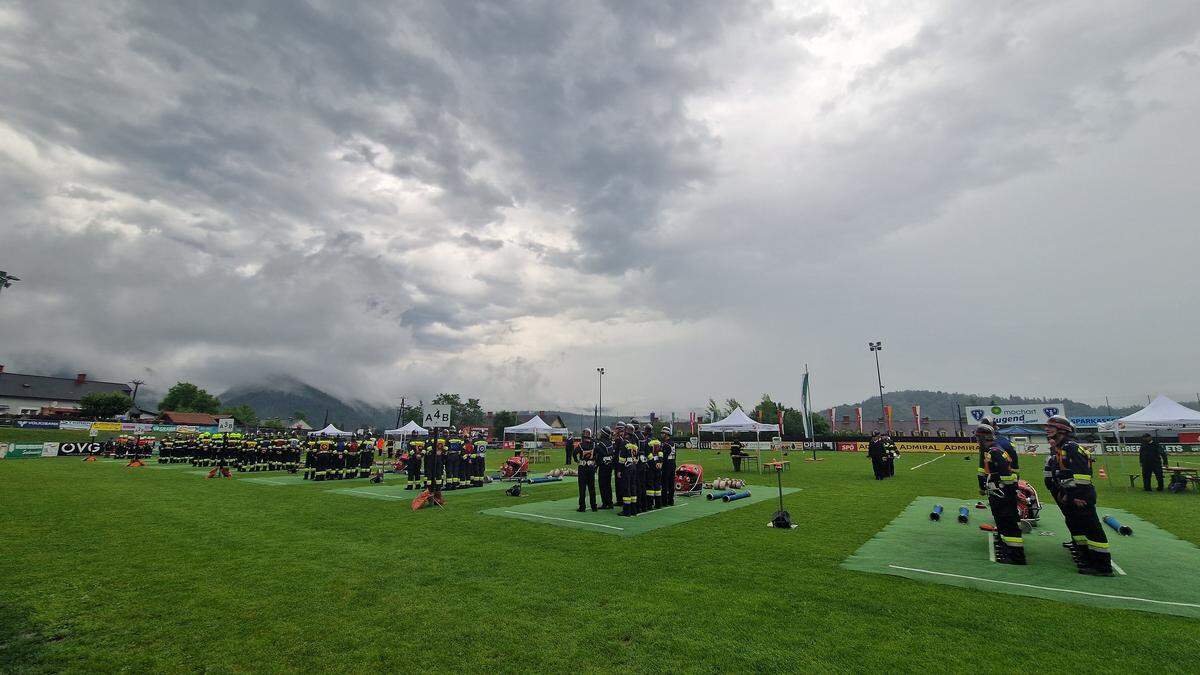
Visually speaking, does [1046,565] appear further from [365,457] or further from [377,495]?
[365,457]

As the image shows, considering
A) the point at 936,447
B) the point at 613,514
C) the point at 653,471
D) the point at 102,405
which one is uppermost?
the point at 102,405

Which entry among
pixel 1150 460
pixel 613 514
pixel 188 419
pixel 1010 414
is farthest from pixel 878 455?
pixel 188 419

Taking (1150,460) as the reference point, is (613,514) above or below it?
below

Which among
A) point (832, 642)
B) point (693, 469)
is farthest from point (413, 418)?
point (832, 642)

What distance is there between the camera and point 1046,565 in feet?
23.6

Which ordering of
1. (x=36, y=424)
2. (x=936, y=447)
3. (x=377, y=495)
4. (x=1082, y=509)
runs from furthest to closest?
(x=36, y=424) → (x=936, y=447) → (x=377, y=495) → (x=1082, y=509)

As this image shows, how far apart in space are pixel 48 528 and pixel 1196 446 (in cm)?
Result: 6990

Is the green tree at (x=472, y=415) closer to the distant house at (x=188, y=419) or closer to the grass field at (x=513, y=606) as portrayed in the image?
the distant house at (x=188, y=419)

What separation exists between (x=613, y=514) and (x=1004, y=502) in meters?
7.55


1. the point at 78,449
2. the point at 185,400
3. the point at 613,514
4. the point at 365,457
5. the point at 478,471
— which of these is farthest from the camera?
the point at 185,400

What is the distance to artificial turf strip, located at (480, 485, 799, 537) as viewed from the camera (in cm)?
1046

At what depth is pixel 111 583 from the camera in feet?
21.6

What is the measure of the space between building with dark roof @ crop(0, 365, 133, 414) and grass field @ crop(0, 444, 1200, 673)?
99.1 metres

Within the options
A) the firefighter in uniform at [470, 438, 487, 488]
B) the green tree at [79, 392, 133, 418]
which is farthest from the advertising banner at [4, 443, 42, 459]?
the firefighter in uniform at [470, 438, 487, 488]
